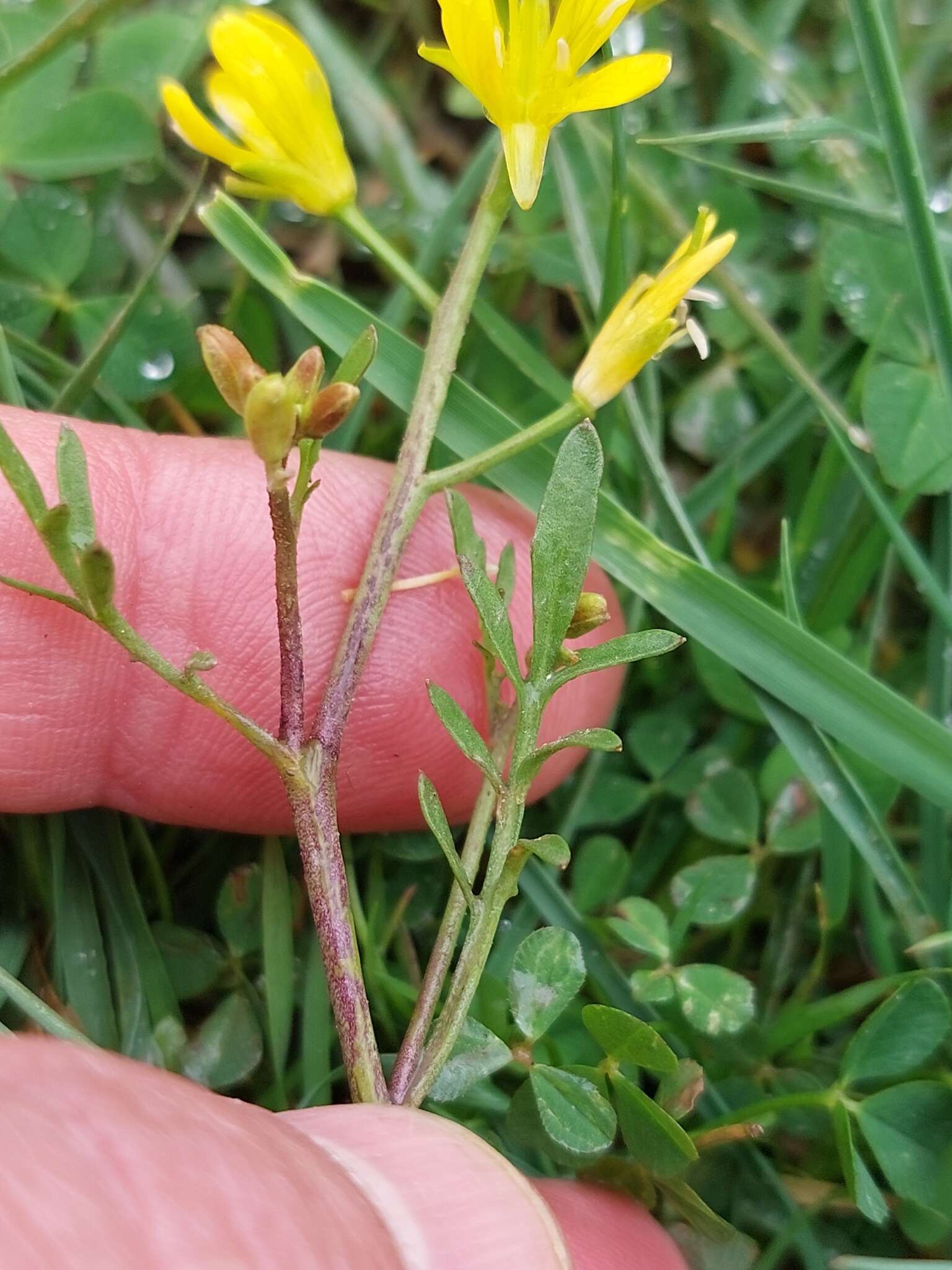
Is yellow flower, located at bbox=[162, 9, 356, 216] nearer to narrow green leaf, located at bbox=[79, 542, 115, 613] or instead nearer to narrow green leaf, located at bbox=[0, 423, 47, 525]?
narrow green leaf, located at bbox=[0, 423, 47, 525]

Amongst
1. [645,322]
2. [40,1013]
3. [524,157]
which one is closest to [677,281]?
[645,322]

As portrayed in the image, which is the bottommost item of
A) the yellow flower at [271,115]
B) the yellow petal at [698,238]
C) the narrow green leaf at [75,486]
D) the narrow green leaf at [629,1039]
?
the narrow green leaf at [629,1039]

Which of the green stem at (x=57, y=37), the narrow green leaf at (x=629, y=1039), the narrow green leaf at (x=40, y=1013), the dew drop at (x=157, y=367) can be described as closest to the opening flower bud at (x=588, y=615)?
the narrow green leaf at (x=629, y=1039)

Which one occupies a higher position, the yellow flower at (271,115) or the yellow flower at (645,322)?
the yellow flower at (271,115)

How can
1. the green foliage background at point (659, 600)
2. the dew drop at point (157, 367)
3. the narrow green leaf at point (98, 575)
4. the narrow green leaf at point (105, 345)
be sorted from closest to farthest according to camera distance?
the narrow green leaf at point (98, 575)
the green foliage background at point (659, 600)
the narrow green leaf at point (105, 345)
the dew drop at point (157, 367)

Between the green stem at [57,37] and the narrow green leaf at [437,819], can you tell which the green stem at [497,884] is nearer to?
the narrow green leaf at [437,819]

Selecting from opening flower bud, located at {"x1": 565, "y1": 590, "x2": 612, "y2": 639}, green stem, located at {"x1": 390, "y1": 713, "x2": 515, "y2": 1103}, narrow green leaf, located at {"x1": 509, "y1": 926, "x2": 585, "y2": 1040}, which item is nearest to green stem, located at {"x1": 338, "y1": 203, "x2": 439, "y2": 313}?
opening flower bud, located at {"x1": 565, "y1": 590, "x2": 612, "y2": 639}

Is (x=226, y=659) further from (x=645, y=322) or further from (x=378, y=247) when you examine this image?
(x=645, y=322)
